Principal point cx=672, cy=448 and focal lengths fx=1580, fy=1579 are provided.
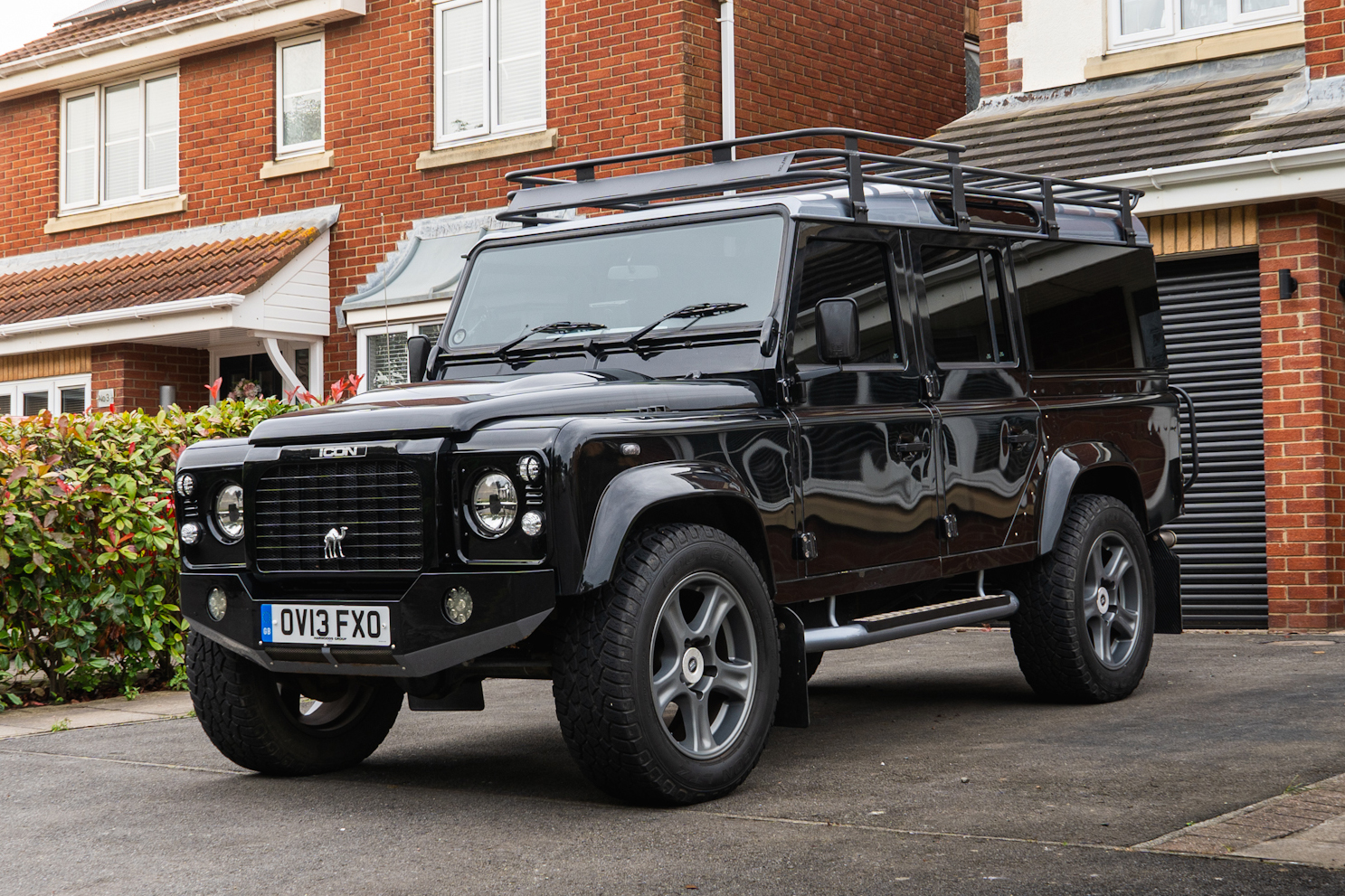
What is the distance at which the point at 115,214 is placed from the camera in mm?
16906

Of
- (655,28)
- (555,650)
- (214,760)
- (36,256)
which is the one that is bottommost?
(214,760)

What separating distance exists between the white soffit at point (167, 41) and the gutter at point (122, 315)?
298 cm

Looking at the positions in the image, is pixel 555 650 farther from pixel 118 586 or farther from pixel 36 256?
pixel 36 256

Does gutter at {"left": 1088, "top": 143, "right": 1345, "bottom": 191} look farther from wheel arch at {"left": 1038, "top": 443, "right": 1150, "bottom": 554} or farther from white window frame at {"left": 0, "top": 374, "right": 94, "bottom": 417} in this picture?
white window frame at {"left": 0, "top": 374, "right": 94, "bottom": 417}

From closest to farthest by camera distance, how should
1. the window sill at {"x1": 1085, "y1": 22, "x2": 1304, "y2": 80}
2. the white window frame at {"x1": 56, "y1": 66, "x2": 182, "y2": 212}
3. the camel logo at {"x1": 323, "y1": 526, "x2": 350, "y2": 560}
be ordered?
the camel logo at {"x1": 323, "y1": 526, "x2": 350, "y2": 560} → the window sill at {"x1": 1085, "y1": 22, "x2": 1304, "y2": 80} → the white window frame at {"x1": 56, "y1": 66, "x2": 182, "y2": 212}

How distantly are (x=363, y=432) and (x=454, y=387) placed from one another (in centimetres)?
56

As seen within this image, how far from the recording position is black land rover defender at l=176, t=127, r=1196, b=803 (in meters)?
4.94

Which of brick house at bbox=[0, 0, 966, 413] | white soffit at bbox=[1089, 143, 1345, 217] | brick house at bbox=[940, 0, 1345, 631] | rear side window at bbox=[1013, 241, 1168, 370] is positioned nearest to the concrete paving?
rear side window at bbox=[1013, 241, 1168, 370]

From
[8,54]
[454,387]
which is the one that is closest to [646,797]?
[454,387]

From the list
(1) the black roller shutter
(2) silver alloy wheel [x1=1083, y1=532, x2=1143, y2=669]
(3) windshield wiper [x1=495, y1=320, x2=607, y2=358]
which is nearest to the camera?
(3) windshield wiper [x1=495, y1=320, x2=607, y2=358]

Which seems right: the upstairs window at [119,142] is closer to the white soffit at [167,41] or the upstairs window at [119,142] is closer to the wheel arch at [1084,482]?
the white soffit at [167,41]

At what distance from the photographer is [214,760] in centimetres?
645

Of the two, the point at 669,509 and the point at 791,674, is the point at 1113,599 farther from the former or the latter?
the point at 669,509

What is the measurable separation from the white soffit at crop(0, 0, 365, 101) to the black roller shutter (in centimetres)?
835
